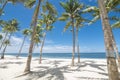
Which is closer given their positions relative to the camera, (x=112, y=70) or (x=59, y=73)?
(x=112, y=70)

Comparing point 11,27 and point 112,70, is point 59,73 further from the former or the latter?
point 11,27

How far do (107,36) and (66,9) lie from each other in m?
15.6

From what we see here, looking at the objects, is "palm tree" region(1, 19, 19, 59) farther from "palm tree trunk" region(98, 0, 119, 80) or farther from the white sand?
"palm tree trunk" region(98, 0, 119, 80)

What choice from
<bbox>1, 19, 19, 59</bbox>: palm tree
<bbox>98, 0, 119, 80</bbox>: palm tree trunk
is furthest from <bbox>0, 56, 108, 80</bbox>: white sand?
<bbox>1, 19, 19, 59</bbox>: palm tree

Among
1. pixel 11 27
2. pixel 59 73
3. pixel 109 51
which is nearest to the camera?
pixel 109 51

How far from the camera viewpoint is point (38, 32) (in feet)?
130

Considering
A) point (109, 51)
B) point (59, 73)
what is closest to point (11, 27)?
A: point (59, 73)

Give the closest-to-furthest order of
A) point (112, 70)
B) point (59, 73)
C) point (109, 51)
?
point (112, 70)
point (109, 51)
point (59, 73)

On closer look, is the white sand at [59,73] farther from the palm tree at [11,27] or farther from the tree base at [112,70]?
the palm tree at [11,27]

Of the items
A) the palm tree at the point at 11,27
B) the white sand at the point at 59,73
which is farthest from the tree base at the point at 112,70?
the palm tree at the point at 11,27

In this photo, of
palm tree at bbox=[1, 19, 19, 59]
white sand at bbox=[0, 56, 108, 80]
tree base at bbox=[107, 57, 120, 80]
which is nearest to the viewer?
tree base at bbox=[107, 57, 120, 80]

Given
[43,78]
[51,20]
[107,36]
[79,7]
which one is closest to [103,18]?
[107,36]

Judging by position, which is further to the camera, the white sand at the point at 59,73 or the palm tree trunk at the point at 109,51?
the white sand at the point at 59,73

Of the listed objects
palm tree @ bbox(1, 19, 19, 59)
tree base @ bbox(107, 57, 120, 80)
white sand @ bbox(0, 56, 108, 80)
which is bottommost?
white sand @ bbox(0, 56, 108, 80)
